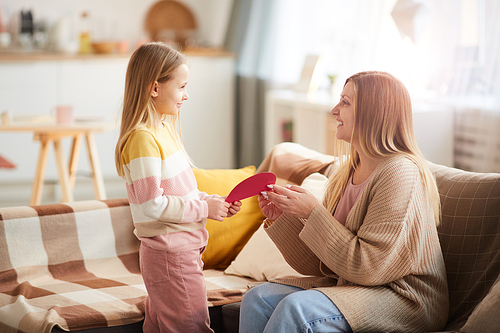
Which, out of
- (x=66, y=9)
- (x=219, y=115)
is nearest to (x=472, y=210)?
(x=219, y=115)

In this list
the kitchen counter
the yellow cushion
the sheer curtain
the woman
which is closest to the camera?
the woman

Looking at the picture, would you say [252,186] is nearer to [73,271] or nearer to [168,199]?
[168,199]

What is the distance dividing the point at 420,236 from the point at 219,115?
360 cm

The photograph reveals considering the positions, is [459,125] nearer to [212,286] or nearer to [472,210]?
[472,210]

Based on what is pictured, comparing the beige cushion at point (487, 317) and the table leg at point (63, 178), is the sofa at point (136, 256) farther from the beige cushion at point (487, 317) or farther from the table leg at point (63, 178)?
the table leg at point (63, 178)

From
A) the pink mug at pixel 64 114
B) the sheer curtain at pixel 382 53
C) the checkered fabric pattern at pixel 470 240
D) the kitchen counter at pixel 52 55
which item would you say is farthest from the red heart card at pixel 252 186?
the kitchen counter at pixel 52 55

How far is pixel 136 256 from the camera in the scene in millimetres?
2074

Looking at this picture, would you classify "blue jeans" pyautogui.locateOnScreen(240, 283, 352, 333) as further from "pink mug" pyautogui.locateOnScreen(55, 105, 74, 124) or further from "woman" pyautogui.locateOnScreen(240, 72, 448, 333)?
"pink mug" pyautogui.locateOnScreen(55, 105, 74, 124)

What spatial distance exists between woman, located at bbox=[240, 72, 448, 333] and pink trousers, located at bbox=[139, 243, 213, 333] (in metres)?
0.13

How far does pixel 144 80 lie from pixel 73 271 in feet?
2.91

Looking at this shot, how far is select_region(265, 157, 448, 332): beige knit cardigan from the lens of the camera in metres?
1.25

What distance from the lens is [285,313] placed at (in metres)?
1.23

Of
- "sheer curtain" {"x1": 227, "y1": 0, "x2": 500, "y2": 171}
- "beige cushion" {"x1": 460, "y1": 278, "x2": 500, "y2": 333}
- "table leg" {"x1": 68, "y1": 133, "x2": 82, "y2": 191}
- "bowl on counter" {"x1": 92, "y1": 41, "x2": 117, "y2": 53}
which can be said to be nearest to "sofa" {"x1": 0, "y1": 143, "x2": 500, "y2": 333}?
"beige cushion" {"x1": 460, "y1": 278, "x2": 500, "y2": 333}

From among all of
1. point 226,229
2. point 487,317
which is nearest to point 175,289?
point 226,229
